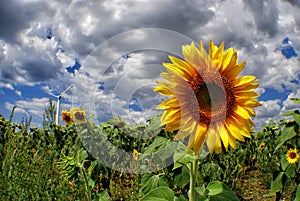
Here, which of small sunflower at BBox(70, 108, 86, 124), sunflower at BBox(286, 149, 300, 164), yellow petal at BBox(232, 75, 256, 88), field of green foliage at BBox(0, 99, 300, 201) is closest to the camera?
yellow petal at BBox(232, 75, 256, 88)

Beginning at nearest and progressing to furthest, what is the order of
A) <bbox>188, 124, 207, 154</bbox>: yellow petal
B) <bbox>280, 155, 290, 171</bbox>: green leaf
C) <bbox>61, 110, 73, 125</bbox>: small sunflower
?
<bbox>188, 124, 207, 154</bbox>: yellow petal, <bbox>280, 155, 290, 171</bbox>: green leaf, <bbox>61, 110, 73, 125</bbox>: small sunflower

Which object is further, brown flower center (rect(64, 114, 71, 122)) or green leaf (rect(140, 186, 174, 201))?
brown flower center (rect(64, 114, 71, 122))

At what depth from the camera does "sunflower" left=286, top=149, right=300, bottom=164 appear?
10.7 ft

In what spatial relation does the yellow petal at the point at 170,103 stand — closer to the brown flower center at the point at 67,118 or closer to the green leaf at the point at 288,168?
the green leaf at the point at 288,168

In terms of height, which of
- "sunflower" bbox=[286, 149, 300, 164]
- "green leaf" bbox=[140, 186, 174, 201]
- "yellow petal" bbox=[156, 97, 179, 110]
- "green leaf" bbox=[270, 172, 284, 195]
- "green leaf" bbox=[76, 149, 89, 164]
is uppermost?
"sunflower" bbox=[286, 149, 300, 164]

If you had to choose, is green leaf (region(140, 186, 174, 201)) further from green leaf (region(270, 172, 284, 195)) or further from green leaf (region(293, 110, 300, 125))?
green leaf (region(270, 172, 284, 195))

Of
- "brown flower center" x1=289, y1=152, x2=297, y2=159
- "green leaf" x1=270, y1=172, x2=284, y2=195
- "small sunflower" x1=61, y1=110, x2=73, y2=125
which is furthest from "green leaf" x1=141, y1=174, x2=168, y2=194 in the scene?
"small sunflower" x1=61, y1=110, x2=73, y2=125

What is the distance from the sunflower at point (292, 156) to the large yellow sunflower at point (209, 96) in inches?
88.9

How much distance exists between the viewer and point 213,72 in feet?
4.10

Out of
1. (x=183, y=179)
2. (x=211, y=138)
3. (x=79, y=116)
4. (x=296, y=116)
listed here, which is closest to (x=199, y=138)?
(x=211, y=138)

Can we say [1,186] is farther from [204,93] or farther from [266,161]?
[266,161]

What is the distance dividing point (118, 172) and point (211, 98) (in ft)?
11.5

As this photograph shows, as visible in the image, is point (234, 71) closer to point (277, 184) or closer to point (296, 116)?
point (296, 116)

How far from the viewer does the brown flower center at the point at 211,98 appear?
48.3 inches
